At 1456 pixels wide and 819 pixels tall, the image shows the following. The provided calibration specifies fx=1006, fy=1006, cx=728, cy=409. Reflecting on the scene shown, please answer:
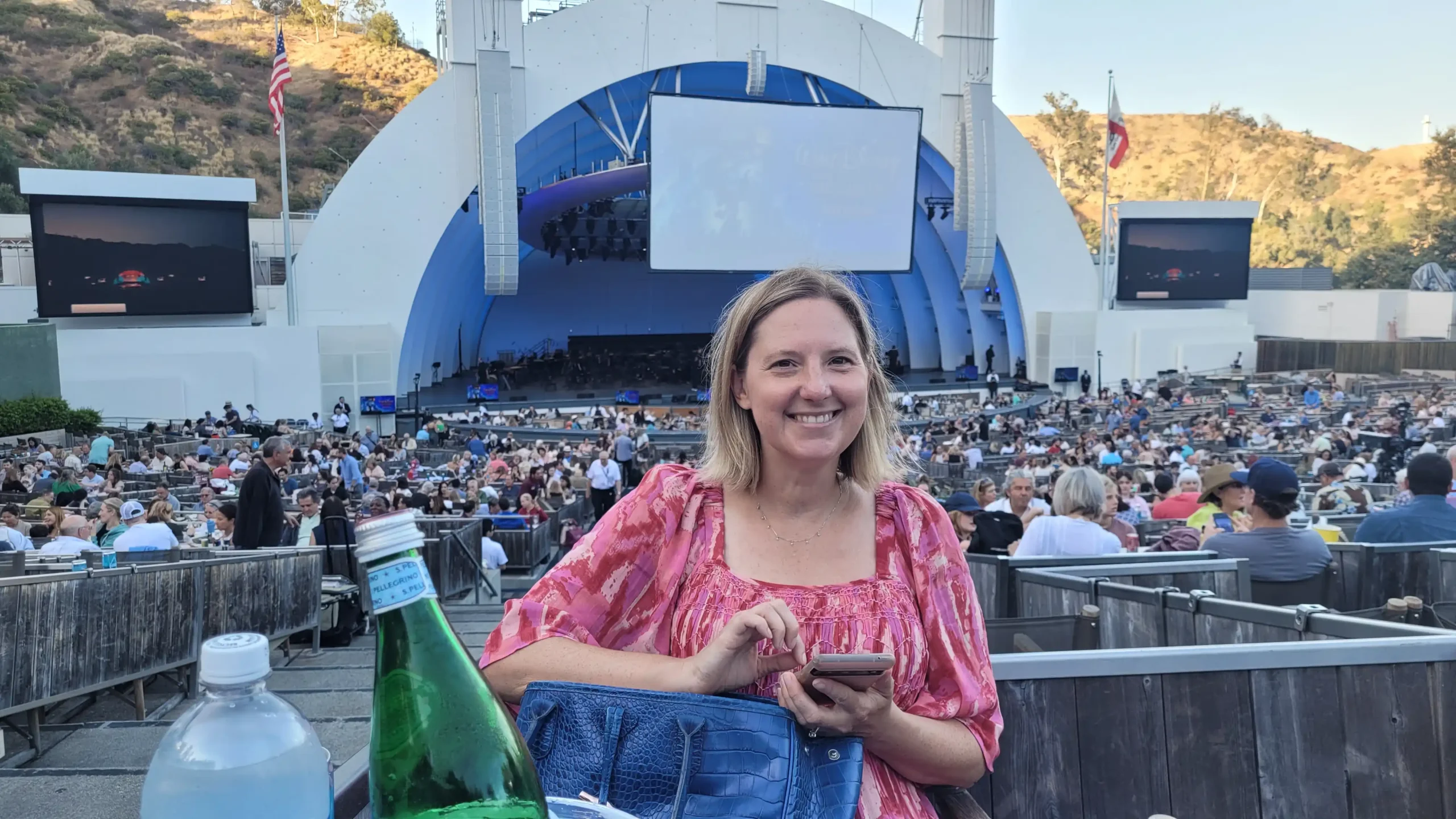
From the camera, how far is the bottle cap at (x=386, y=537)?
94 centimetres

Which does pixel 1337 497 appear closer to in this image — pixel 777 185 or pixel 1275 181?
pixel 777 185

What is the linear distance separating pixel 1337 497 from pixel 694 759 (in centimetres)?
882

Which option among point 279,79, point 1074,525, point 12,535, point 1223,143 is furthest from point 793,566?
point 1223,143

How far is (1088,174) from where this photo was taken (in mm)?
92750

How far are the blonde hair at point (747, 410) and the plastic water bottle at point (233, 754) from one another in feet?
3.26

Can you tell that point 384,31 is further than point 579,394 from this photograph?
Yes

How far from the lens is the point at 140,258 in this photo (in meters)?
25.0

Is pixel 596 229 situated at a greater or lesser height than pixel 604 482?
greater

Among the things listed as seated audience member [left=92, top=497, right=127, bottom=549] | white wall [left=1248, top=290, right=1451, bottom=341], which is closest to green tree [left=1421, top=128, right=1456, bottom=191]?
white wall [left=1248, top=290, right=1451, bottom=341]

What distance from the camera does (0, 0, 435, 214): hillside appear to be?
5781cm

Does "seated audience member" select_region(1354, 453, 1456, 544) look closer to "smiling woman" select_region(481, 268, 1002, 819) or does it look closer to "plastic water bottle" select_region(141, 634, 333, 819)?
"smiling woman" select_region(481, 268, 1002, 819)

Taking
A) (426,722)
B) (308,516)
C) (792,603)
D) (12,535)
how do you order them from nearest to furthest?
(426,722), (792,603), (12,535), (308,516)

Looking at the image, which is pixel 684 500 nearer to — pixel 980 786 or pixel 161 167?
pixel 980 786

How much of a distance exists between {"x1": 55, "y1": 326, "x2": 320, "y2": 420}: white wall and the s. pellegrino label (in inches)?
1065
